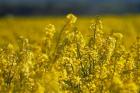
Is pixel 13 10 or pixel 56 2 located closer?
pixel 13 10

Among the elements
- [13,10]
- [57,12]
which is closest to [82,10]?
[57,12]

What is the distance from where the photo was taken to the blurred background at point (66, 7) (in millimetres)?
104869

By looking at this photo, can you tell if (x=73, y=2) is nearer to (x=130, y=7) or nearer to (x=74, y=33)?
(x=130, y=7)

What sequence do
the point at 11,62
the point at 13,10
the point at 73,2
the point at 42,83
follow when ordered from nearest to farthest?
the point at 42,83 < the point at 11,62 < the point at 13,10 < the point at 73,2

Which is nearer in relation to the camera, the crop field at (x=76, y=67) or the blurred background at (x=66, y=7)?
the crop field at (x=76, y=67)

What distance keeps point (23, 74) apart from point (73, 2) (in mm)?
118357

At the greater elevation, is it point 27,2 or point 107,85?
point 27,2

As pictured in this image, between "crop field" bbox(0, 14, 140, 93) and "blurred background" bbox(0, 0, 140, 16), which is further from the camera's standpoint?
"blurred background" bbox(0, 0, 140, 16)

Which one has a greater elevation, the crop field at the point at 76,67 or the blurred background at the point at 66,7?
the blurred background at the point at 66,7

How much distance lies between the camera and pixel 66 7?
4619 inches

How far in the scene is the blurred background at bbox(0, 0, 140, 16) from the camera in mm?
104869

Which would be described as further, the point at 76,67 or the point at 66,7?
the point at 66,7

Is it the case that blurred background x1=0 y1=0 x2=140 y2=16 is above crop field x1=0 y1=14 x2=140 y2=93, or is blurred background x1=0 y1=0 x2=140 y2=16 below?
above

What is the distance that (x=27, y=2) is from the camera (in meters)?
120
